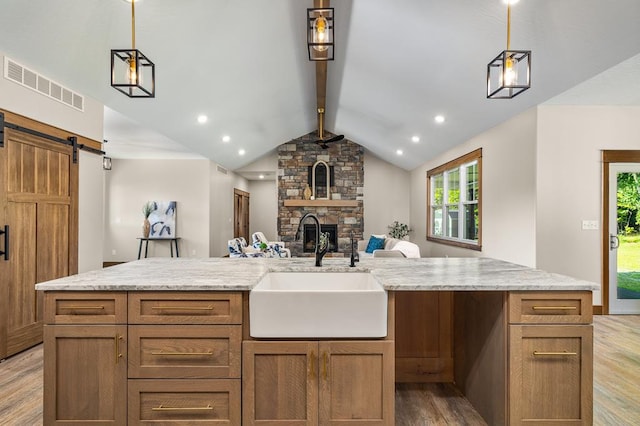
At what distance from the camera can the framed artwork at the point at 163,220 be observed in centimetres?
827

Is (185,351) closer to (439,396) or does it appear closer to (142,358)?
(142,358)

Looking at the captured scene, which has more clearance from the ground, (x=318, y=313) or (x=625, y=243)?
(x=625, y=243)

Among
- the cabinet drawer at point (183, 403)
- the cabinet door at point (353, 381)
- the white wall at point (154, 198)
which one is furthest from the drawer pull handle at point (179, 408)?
the white wall at point (154, 198)

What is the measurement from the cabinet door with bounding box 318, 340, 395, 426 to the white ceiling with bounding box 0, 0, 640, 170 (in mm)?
2677

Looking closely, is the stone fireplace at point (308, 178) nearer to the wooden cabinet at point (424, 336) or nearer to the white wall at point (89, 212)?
the white wall at point (89, 212)

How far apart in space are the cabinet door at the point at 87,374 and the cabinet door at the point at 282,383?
0.60 meters

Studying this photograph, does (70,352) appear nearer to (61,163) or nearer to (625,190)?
(61,163)

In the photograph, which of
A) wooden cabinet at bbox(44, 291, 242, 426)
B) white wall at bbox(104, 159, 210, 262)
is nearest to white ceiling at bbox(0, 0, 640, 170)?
white wall at bbox(104, 159, 210, 262)

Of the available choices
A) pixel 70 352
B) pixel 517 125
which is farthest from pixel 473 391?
pixel 517 125

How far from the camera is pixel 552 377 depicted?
5.83 ft

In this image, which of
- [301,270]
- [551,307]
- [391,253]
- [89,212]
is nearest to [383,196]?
[391,253]

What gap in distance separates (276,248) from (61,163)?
144 inches

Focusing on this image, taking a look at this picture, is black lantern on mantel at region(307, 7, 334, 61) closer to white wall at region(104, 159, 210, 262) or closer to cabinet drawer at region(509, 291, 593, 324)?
cabinet drawer at region(509, 291, 593, 324)

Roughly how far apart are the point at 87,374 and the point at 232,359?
0.69 metres
